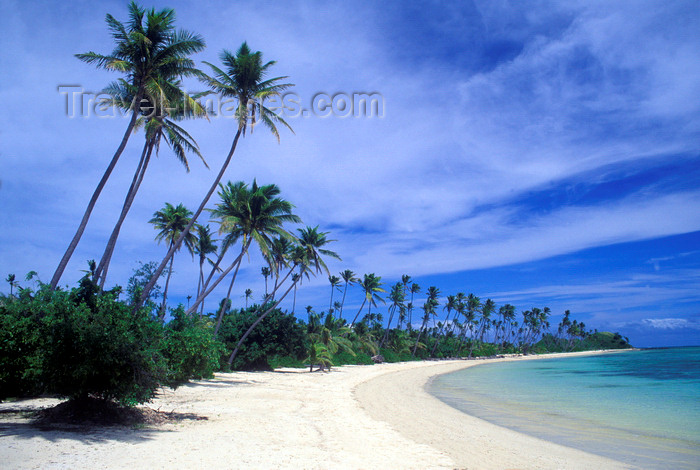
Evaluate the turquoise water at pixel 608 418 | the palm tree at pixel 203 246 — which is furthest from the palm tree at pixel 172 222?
the turquoise water at pixel 608 418

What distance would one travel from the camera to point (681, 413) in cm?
1538

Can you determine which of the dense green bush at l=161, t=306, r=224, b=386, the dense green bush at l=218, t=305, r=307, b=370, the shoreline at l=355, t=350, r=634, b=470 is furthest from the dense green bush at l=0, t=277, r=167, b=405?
the dense green bush at l=218, t=305, r=307, b=370

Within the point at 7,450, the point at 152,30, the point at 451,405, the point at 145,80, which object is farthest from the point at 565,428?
the point at 152,30

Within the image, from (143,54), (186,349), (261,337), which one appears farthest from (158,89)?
(261,337)

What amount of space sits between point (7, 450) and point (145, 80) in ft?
40.5

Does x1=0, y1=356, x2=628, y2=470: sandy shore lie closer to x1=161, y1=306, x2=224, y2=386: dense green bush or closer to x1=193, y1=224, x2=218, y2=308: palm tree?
x1=161, y1=306, x2=224, y2=386: dense green bush

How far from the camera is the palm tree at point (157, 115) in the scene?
14.2m

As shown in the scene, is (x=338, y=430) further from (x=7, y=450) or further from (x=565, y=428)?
(x=565, y=428)

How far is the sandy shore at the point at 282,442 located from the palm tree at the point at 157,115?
279 inches

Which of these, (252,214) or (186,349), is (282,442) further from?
(252,214)

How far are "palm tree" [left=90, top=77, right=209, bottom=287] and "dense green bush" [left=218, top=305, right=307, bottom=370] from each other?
12259 mm

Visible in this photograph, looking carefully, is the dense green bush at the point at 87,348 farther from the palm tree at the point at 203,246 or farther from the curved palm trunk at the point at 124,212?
the palm tree at the point at 203,246

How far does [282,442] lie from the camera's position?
7.70 meters

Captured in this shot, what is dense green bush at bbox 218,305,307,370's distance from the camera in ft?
82.9
